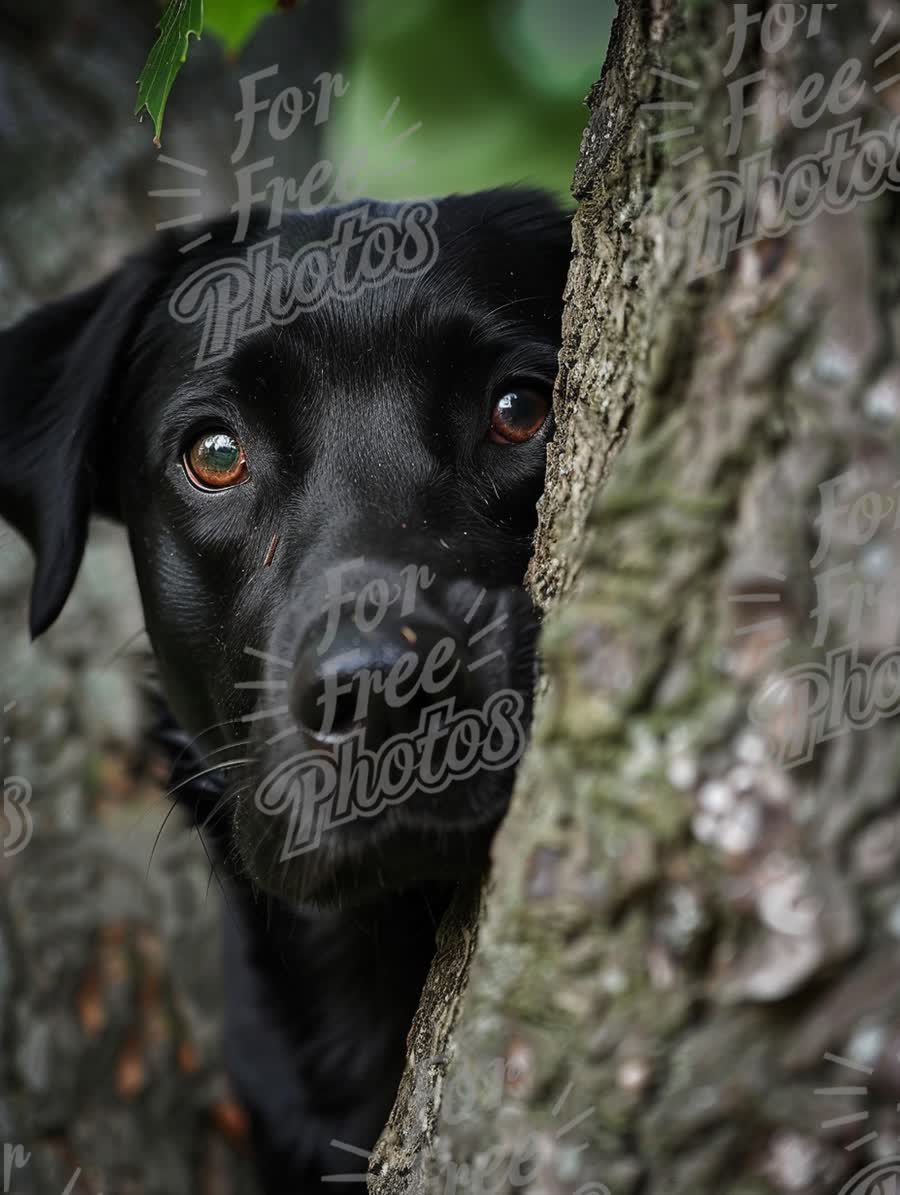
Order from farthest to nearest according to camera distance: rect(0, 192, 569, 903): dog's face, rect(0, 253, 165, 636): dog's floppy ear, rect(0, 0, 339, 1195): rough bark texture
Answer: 1. rect(0, 0, 339, 1195): rough bark texture
2. rect(0, 253, 165, 636): dog's floppy ear
3. rect(0, 192, 569, 903): dog's face

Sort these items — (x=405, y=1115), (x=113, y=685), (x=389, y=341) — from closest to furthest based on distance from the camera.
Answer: (x=405, y=1115), (x=389, y=341), (x=113, y=685)

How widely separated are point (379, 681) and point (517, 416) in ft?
2.40

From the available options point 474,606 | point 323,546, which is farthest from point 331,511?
point 474,606

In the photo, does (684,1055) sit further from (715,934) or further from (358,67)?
(358,67)

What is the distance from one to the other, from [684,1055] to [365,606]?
0.79 meters

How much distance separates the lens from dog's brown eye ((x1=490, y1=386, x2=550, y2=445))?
1925mm

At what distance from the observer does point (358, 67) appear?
3.43 metres

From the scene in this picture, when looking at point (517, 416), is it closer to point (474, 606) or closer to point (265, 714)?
point (474, 606)

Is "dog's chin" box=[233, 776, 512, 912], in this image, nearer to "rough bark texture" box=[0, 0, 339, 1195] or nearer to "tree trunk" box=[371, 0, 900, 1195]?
"tree trunk" box=[371, 0, 900, 1195]

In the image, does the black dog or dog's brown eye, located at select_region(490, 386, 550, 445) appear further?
dog's brown eye, located at select_region(490, 386, 550, 445)

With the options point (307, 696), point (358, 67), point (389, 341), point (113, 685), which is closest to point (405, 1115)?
point (307, 696)

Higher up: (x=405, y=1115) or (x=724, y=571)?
(x=724, y=571)

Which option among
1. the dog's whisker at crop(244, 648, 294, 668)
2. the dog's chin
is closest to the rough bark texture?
the dog's whisker at crop(244, 648, 294, 668)

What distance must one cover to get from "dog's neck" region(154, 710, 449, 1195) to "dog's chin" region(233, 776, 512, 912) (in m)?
0.51
